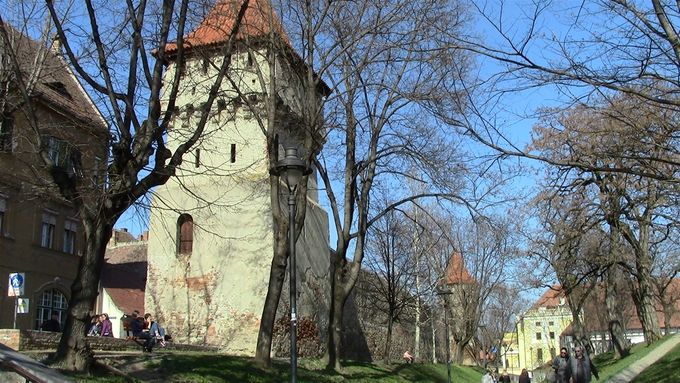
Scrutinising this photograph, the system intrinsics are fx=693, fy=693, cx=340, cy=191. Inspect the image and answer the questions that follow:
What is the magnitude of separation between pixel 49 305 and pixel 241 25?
19.1 m

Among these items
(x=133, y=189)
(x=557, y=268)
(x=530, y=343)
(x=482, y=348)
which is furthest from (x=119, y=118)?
(x=530, y=343)

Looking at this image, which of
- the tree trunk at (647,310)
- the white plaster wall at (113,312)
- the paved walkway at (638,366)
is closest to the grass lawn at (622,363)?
the paved walkway at (638,366)

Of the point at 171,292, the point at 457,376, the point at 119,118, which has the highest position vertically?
the point at 119,118

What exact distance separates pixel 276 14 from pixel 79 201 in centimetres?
884

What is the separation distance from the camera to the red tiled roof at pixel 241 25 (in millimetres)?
16516

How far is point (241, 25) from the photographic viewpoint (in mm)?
17953

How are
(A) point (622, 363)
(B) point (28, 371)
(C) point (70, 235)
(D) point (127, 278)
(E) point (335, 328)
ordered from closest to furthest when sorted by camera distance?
(B) point (28, 371) → (E) point (335, 328) → (A) point (622, 363) → (C) point (70, 235) → (D) point (127, 278)

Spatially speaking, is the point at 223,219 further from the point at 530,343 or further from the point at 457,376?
the point at 530,343

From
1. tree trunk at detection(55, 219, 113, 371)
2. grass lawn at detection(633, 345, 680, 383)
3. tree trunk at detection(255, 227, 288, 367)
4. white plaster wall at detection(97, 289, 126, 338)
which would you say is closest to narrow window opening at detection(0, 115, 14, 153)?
tree trunk at detection(55, 219, 113, 371)

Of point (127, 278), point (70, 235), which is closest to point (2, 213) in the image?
point (70, 235)

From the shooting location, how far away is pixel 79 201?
12.6 metres

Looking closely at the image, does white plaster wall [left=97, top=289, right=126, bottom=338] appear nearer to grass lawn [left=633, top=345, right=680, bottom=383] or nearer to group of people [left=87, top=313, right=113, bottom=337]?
group of people [left=87, top=313, right=113, bottom=337]

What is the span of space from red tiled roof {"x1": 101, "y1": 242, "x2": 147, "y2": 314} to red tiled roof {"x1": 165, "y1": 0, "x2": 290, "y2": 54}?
1849cm

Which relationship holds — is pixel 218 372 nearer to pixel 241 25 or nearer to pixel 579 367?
pixel 579 367
